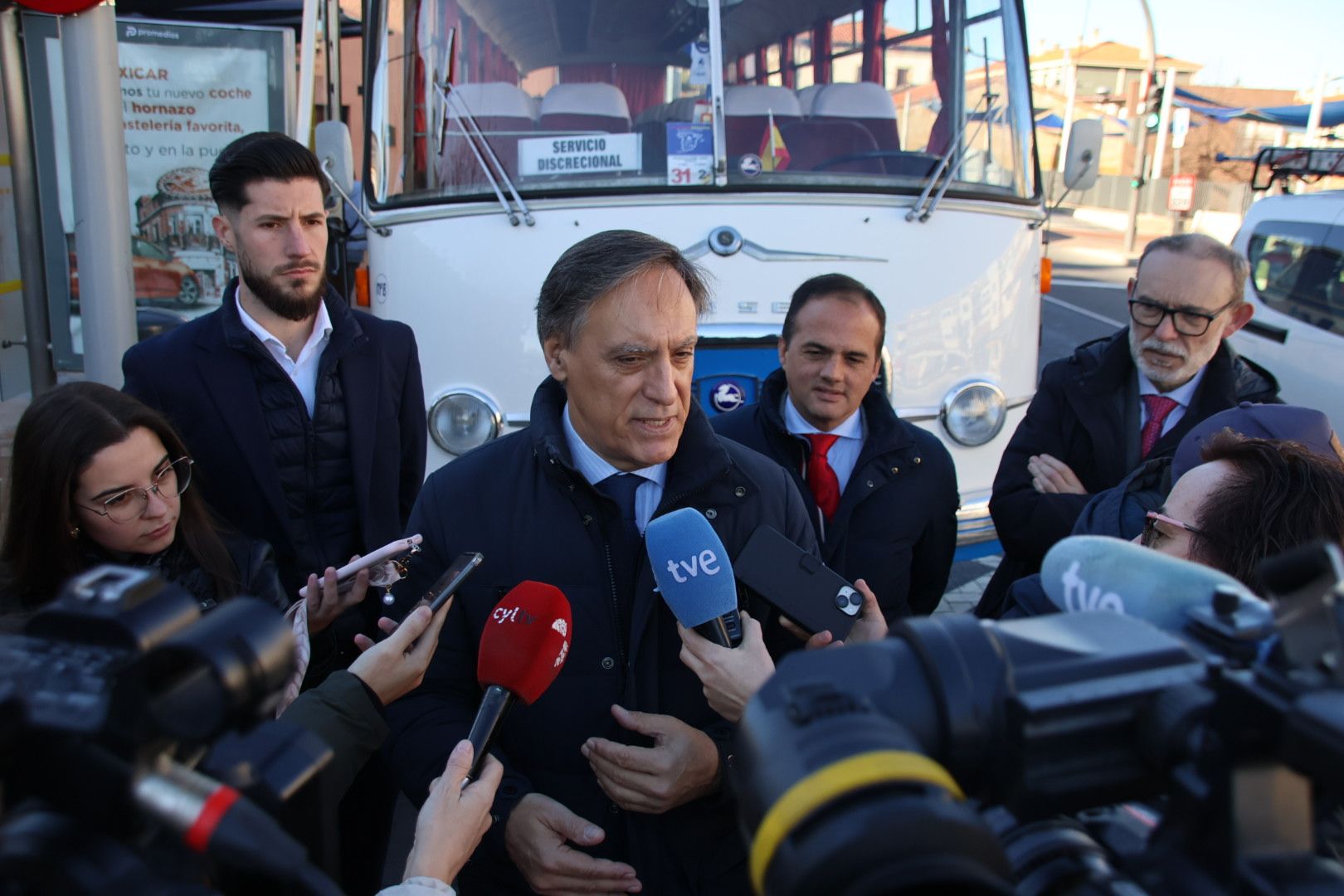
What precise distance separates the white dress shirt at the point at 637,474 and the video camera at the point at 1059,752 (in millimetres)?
1367

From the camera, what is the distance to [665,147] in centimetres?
425

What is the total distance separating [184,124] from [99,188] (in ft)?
10.5

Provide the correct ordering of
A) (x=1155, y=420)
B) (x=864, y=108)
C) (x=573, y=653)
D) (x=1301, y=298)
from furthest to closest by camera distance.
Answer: (x=1301, y=298) → (x=864, y=108) → (x=1155, y=420) → (x=573, y=653)

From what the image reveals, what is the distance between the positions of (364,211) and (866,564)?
286 centimetres

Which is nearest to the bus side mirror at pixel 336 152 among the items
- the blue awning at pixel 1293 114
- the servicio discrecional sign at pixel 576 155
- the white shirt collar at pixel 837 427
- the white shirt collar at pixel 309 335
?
the servicio discrecional sign at pixel 576 155

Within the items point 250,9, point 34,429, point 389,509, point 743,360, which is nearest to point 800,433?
point 743,360

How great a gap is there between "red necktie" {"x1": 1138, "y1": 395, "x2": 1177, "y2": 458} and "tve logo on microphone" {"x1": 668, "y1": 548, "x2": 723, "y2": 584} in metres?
1.96

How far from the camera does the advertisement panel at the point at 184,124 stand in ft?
19.0

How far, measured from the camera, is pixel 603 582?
2.06 metres

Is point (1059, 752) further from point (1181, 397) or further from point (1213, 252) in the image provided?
point (1213, 252)

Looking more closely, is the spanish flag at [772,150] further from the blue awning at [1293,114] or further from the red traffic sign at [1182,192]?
the red traffic sign at [1182,192]

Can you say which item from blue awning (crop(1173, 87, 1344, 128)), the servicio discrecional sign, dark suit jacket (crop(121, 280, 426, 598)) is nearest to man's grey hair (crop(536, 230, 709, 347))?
dark suit jacket (crop(121, 280, 426, 598))

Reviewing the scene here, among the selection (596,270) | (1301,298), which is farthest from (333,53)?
(1301,298)

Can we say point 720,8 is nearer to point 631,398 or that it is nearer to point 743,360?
point 743,360
